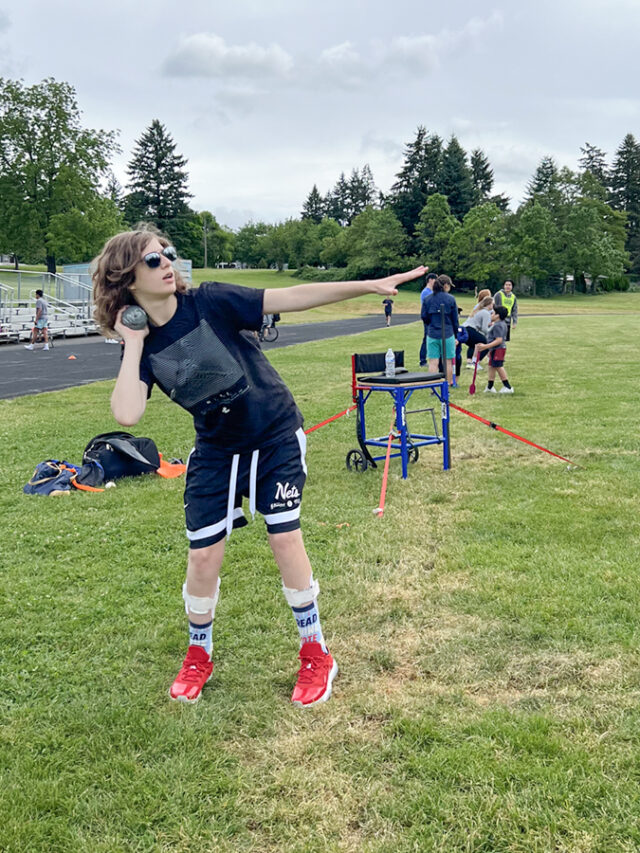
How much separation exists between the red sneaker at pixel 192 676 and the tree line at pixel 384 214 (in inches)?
1887

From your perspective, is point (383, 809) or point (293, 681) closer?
point (383, 809)

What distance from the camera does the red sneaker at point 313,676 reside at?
3.10 metres

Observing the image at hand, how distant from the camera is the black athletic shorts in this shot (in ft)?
9.99

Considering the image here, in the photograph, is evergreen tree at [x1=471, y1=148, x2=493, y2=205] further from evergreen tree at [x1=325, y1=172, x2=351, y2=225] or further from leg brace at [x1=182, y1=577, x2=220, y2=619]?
leg brace at [x1=182, y1=577, x2=220, y2=619]

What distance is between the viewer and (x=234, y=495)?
3.07 meters

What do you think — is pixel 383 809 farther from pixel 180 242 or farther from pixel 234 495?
pixel 180 242

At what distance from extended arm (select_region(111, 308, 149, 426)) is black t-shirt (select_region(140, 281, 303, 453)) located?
6 cm

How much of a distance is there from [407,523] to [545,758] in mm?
2990

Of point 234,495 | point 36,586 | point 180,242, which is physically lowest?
point 36,586

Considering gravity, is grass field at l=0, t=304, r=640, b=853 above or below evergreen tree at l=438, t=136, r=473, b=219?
below

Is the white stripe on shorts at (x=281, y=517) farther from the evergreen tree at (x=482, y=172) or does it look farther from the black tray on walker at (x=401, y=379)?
the evergreen tree at (x=482, y=172)

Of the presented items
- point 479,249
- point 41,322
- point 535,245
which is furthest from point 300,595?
point 535,245

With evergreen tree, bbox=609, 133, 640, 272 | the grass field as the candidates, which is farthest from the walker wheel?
evergreen tree, bbox=609, 133, 640, 272

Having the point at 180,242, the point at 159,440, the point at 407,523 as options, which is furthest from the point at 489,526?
the point at 180,242
